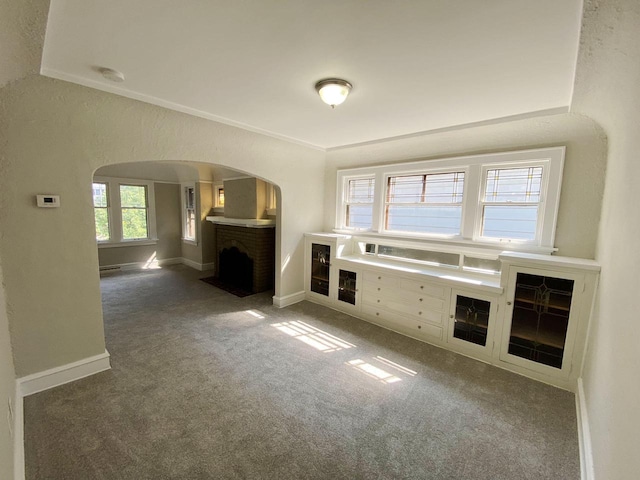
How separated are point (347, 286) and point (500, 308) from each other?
6.46ft

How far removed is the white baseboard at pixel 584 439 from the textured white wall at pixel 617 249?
0.09 metres

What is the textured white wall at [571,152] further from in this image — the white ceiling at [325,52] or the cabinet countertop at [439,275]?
the cabinet countertop at [439,275]

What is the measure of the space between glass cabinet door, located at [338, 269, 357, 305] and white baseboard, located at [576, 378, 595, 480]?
2.46 meters

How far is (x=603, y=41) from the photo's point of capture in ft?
4.66

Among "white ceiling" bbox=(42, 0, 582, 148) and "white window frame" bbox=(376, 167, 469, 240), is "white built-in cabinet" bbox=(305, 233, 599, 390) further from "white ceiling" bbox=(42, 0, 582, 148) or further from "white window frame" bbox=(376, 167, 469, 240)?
"white ceiling" bbox=(42, 0, 582, 148)

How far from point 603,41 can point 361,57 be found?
131 cm

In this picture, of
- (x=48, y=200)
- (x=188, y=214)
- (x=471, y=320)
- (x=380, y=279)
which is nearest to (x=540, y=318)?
(x=471, y=320)

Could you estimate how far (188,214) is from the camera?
7.16 m

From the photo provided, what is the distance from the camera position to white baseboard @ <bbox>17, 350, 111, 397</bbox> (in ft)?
7.18

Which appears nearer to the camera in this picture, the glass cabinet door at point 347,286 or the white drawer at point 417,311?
the white drawer at point 417,311

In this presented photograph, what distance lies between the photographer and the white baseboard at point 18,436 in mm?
1489

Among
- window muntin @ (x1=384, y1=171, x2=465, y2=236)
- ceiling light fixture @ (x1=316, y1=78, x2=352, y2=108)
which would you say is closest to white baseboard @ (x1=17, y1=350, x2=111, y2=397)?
ceiling light fixture @ (x1=316, y1=78, x2=352, y2=108)

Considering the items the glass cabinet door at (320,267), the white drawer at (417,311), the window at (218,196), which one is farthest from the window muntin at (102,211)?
the white drawer at (417,311)

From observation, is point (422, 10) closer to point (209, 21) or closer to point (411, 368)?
point (209, 21)
